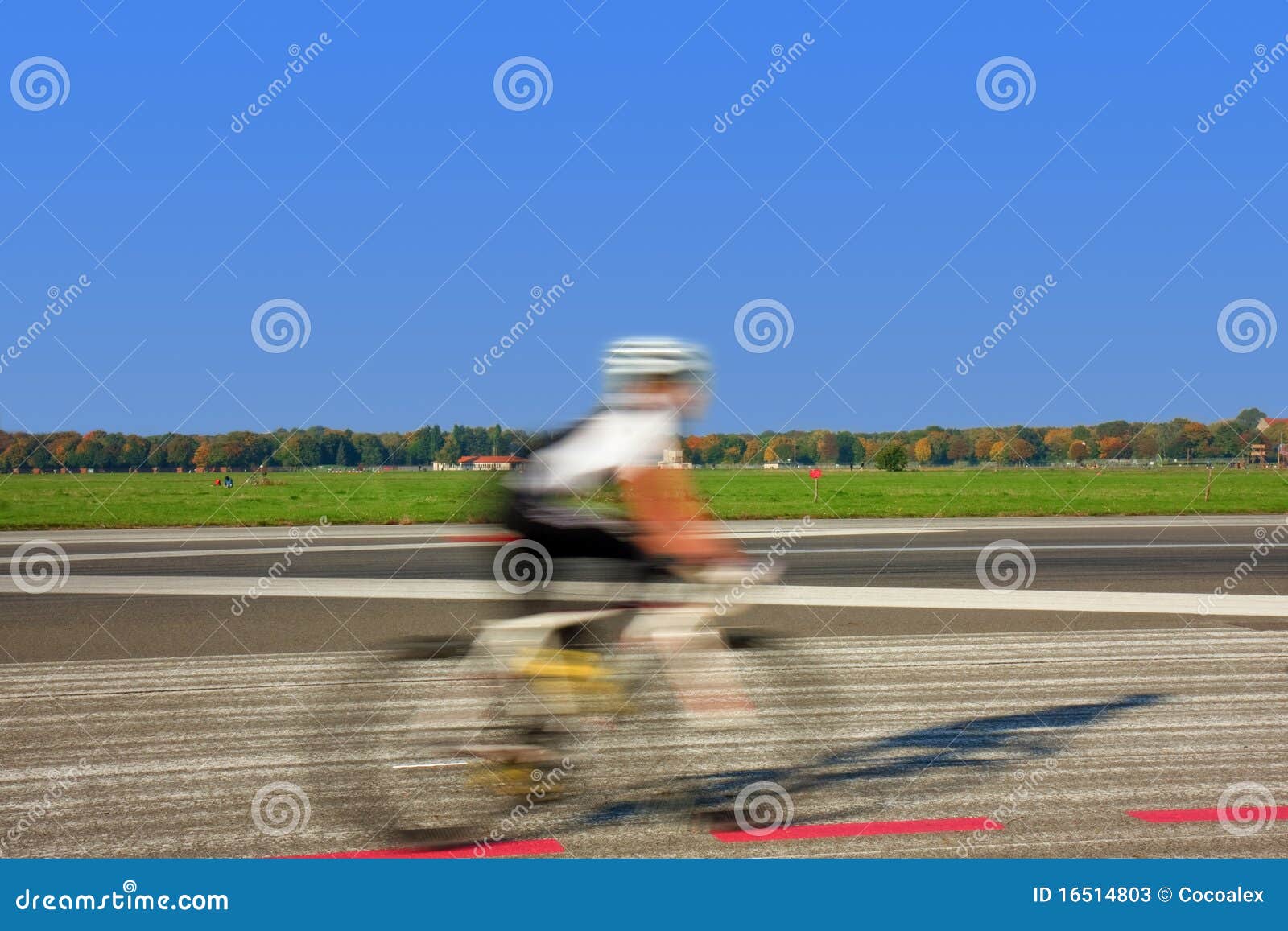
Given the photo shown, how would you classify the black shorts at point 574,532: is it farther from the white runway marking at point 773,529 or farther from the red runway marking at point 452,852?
the white runway marking at point 773,529

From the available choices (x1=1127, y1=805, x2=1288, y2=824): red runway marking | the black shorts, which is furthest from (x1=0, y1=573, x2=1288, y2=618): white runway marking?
(x1=1127, y1=805, x2=1288, y2=824): red runway marking

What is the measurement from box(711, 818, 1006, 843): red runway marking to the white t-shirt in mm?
1529

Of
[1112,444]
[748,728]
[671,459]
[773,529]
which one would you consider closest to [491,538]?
[671,459]

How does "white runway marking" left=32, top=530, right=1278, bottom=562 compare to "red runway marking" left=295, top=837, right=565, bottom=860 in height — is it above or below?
above

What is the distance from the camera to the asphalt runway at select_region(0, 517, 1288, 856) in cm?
474

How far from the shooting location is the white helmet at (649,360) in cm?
462

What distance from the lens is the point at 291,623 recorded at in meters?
11.4

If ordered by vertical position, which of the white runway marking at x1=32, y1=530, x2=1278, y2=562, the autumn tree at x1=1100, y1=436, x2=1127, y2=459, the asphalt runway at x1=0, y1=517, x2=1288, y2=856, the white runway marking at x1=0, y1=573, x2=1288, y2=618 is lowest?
the asphalt runway at x1=0, y1=517, x2=1288, y2=856

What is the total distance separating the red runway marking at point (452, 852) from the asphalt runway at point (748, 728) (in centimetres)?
3

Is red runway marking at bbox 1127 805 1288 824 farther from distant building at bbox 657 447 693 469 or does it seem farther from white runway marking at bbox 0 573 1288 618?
white runway marking at bbox 0 573 1288 618

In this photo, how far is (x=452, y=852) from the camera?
4.55m

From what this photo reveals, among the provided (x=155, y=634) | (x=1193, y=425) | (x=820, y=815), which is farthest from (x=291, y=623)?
(x=1193, y=425)

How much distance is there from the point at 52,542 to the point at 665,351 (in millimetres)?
24156

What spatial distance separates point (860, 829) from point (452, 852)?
5.40 feet
